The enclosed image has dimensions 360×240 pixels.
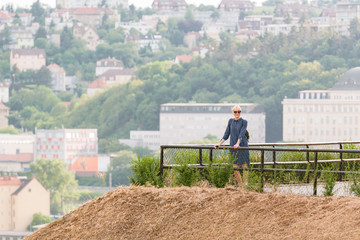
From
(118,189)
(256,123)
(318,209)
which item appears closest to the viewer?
(318,209)

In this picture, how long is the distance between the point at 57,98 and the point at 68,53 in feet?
90.7

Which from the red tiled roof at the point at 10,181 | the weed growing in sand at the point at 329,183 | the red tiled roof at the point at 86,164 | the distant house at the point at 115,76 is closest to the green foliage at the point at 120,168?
the red tiled roof at the point at 86,164

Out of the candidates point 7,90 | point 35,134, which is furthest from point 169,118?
point 7,90

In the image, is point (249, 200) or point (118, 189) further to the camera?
point (118, 189)

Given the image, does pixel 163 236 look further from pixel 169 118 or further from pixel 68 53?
pixel 68 53

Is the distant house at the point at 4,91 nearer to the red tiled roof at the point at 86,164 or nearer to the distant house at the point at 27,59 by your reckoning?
the distant house at the point at 27,59

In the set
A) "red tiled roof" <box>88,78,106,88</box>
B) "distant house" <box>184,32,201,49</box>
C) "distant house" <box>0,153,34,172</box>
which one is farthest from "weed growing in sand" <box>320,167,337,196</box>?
"distant house" <box>184,32,201,49</box>

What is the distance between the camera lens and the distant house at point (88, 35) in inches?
7436

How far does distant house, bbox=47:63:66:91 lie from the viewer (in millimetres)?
170425

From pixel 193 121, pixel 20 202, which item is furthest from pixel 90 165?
pixel 20 202

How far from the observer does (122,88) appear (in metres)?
143

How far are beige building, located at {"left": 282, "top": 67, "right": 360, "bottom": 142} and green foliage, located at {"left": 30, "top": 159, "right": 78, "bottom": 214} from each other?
3066 cm

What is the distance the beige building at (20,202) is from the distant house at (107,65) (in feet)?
230

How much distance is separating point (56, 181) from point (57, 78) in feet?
187
